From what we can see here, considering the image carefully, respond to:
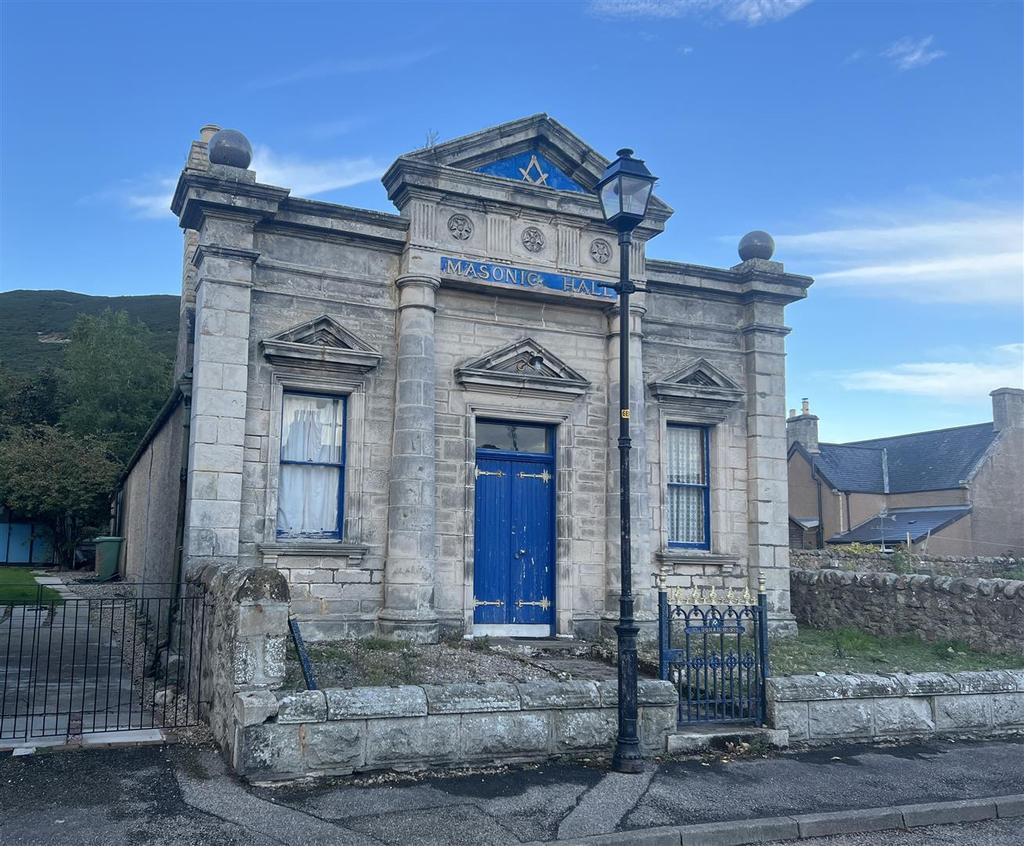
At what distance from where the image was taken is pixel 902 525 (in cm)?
3372

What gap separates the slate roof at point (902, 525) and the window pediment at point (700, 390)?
1994cm

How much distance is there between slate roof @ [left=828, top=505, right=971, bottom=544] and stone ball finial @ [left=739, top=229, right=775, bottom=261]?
19741mm

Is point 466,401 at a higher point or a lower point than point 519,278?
lower

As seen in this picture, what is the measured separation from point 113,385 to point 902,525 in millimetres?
36386

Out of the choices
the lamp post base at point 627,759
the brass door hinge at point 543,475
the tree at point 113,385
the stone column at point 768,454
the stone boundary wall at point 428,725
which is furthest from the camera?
the tree at point 113,385

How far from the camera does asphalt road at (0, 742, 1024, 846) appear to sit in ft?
18.7

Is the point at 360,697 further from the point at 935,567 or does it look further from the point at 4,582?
the point at 4,582

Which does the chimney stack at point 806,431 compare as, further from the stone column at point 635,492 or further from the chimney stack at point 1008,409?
the stone column at point 635,492

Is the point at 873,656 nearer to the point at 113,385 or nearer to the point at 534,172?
the point at 534,172

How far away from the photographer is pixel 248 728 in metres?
6.54

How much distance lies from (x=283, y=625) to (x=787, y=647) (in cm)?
809

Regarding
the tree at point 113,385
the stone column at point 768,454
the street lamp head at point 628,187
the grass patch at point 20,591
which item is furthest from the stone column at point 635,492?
the tree at point 113,385

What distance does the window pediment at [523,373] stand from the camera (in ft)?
40.0

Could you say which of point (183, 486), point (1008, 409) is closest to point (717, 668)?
point (183, 486)
